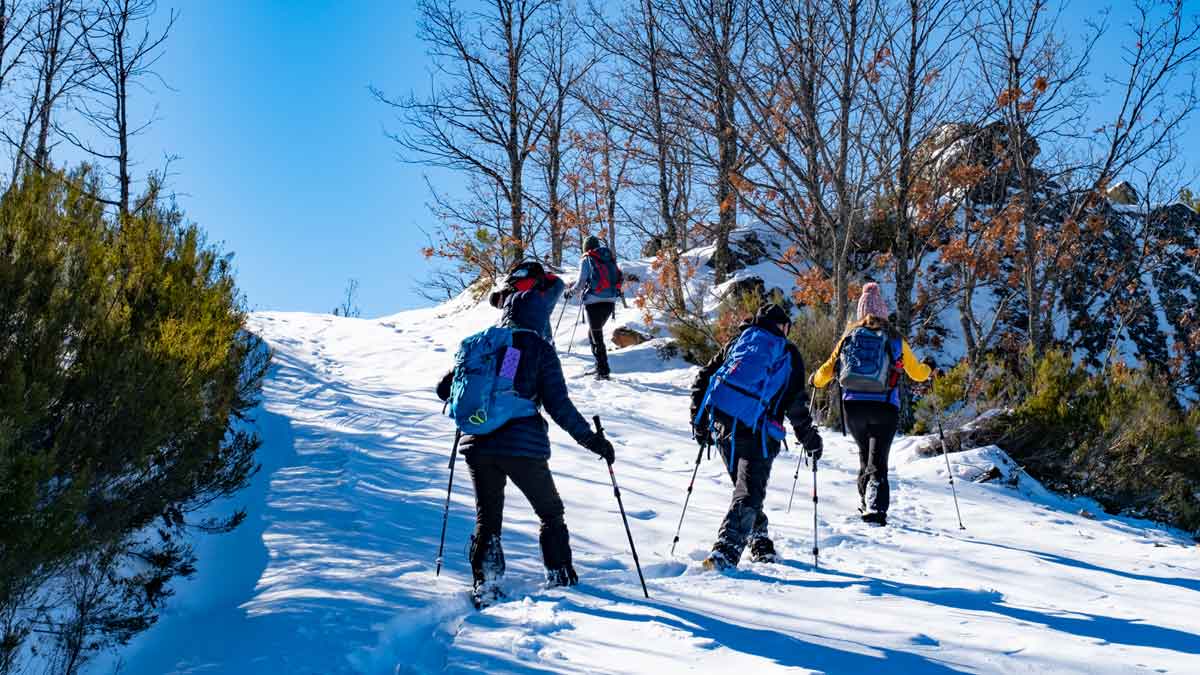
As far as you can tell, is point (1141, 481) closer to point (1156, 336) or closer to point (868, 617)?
point (868, 617)

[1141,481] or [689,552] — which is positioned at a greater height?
[1141,481]

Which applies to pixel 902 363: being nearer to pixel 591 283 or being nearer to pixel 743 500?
pixel 743 500

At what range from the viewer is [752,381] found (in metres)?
5.15

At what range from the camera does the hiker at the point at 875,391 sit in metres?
6.60

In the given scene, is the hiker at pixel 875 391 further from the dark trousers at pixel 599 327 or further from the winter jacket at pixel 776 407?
the dark trousers at pixel 599 327

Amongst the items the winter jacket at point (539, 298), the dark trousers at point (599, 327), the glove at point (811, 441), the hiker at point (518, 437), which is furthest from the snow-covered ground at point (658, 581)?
the dark trousers at point (599, 327)

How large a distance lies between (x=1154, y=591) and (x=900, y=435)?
17.2 feet

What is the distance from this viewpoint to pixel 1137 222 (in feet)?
60.2

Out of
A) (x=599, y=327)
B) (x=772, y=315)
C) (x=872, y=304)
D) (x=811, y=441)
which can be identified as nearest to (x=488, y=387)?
(x=772, y=315)

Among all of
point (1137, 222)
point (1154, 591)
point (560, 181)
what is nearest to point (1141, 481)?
point (1154, 591)

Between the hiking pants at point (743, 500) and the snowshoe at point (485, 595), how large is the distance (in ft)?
4.53

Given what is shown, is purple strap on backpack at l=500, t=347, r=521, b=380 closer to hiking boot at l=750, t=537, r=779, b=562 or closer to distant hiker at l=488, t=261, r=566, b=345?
distant hiker at l=488, t=261, r=566, b=345

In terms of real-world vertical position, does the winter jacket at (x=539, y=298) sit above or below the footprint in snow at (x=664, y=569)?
above

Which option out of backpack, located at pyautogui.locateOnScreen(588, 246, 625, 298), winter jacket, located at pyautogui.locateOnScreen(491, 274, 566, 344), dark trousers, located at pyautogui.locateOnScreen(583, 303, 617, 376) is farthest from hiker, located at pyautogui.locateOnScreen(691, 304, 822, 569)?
dark trousers, located at pyautogui.locateOnScreen(583, 303, 617, 376)
